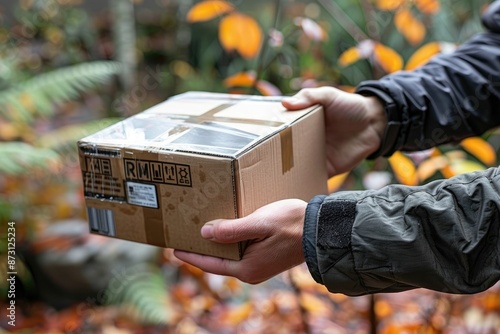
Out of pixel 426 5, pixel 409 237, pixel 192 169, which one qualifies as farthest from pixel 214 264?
pixel 426 5

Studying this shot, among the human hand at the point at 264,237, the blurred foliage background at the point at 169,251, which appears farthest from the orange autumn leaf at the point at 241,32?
the human hand at the point at 264,237

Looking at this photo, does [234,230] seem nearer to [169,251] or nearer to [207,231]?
[207,231]

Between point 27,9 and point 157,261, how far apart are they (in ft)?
7.77

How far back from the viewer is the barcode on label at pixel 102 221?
109cm

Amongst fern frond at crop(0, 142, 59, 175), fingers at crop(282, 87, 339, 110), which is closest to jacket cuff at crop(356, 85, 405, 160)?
fingers at crop(282, 87, 339, 110)

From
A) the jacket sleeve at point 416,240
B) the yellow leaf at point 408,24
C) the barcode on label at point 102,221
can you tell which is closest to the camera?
the jacket sleeve at point 416,240

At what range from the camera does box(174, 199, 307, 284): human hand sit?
0.96 metres

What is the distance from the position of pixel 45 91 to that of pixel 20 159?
481mm

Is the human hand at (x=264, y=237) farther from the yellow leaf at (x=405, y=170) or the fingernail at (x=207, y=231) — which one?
the yellow leaf at (x=405, y=170)

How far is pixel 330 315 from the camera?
2.03 metres

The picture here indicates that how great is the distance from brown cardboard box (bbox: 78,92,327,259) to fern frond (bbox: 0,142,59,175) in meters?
1.08

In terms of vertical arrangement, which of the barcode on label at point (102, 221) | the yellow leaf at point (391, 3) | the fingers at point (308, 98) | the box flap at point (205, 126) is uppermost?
the yellow leaf at point (391, 3)

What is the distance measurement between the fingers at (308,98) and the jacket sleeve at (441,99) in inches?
5.2

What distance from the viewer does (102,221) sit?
1100mm
